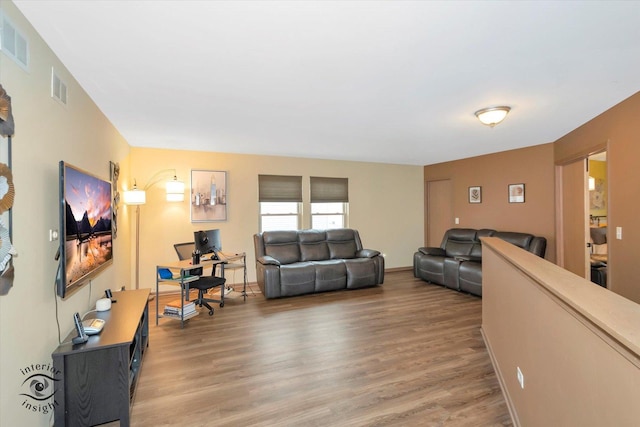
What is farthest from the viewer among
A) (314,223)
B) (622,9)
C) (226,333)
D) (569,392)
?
(314,223)

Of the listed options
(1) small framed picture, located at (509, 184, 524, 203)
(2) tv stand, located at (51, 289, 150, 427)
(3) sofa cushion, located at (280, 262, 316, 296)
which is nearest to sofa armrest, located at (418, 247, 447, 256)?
(1) small framed picture, located at (509, 184, 524, 203)

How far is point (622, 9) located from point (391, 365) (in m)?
2.86

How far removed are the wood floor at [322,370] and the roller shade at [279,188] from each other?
7.62ft

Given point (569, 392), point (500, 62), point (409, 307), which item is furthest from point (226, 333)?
point (500, 62)

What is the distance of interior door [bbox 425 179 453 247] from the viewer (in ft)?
22.8

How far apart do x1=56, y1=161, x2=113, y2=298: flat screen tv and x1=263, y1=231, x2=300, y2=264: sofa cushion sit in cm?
274

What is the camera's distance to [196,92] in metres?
2.75

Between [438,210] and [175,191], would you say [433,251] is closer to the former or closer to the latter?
[438,210]

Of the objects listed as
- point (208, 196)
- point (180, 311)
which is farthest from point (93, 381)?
point (208, 196)

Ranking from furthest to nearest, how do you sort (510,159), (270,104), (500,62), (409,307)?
(510,159) < (409,307) < (270,104) < (500,62)

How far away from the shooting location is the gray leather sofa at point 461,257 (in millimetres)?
4895

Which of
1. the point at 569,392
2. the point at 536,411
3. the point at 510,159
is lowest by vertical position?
the point at 536,411

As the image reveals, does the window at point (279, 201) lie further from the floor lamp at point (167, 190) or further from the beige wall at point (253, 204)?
the floor lamp at point (167, 190)

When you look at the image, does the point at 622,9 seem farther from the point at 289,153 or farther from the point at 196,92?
the point at 289,153
